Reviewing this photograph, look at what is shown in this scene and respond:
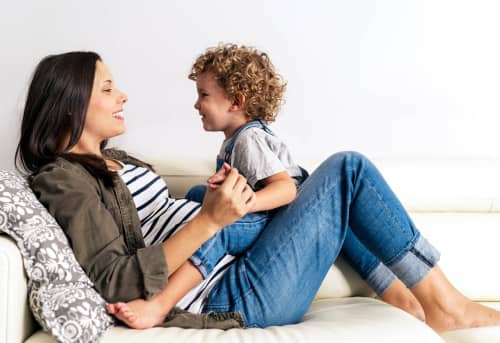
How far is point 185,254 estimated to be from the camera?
1262mm

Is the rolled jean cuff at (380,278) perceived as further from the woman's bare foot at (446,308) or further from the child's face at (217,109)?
the child's face at (217,109)

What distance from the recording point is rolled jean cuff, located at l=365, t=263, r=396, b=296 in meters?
1.65

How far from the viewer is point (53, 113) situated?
143 cm

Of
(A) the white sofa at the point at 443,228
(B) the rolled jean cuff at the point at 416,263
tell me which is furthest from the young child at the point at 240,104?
(B) the rolled jean cuff at the point at 416,263

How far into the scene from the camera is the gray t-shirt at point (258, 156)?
1.50 metres

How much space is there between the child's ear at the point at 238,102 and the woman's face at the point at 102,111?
0.35 m

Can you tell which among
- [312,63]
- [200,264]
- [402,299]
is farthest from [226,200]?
[312,63]

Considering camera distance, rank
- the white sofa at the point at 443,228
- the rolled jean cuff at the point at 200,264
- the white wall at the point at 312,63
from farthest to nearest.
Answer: the white wall at the point at 312,63 → the white sofa at the point at 443,228 → the rolled jean cuff at the point at 200,264

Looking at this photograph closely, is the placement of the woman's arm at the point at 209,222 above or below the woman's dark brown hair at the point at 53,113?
below

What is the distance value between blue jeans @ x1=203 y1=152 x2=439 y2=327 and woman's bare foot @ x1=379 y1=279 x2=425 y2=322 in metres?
0.21

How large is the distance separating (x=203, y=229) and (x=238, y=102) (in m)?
0.58

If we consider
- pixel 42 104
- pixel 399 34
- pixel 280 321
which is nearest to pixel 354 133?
pixel 399 34

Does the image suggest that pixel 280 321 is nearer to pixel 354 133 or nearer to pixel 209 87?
pixel 209 87

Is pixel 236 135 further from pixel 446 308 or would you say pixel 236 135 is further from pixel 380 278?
pixel 446 308
